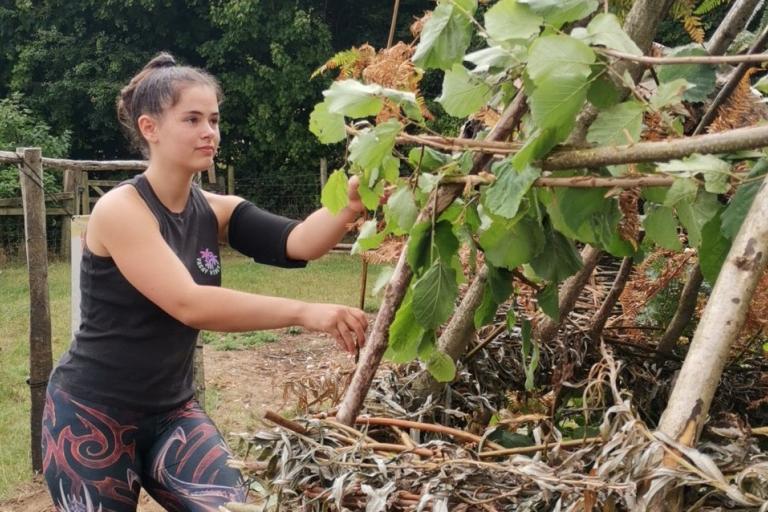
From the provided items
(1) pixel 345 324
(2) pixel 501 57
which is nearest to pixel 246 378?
(1) pixel 345 324

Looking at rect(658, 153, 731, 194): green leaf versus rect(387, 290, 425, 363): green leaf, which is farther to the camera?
rect(387, 290, 425, 363): green leaf

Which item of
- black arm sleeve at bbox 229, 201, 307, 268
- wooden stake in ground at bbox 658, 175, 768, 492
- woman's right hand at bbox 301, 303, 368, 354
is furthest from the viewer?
black arm sleeve at bbox 229, 201, 307, 268

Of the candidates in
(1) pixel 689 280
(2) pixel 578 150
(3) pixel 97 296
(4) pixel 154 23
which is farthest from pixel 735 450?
(4) pixel 154 23

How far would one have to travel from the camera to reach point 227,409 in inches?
231

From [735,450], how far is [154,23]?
2098cm

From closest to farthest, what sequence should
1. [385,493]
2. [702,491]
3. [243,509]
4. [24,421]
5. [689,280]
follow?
[702,491], [385,493], [243,509], [689,280], [24,421]

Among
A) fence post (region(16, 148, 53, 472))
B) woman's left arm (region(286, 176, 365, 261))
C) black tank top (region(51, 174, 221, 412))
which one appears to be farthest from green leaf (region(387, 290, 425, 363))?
fence post (region(16, 148, 53, 472))

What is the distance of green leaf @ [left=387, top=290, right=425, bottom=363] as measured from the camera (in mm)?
1042

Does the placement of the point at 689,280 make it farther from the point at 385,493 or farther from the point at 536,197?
the point at 385,493

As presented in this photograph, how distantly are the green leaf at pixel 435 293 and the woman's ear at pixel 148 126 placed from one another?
133 centimetres

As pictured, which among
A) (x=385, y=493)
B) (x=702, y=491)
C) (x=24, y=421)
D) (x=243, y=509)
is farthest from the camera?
(x=24, y=421)

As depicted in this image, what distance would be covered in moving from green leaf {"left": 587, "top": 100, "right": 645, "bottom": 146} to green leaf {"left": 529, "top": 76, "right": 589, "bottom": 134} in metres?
0.06

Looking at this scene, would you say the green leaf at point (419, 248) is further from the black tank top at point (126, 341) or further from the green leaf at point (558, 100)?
the black tank top at point (126, 341)

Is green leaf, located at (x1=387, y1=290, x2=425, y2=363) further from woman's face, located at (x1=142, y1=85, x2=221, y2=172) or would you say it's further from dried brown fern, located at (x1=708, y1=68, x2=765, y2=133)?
woman's face, located at (x1=142, y1=85, x2=221, y2=172)
